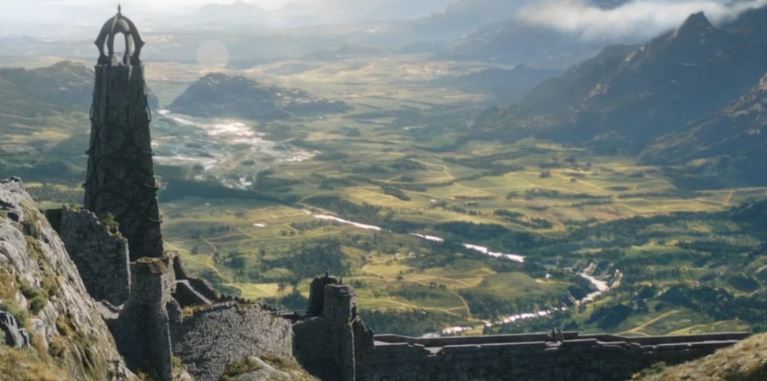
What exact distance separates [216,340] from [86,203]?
13.3m

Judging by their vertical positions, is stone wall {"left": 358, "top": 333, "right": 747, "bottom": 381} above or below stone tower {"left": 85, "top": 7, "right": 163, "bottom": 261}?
below

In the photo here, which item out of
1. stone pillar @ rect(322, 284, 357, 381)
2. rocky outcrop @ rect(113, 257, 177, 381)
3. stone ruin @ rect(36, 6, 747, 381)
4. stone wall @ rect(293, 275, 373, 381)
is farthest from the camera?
stone pillar @ rect(322, 284, 357, 381)

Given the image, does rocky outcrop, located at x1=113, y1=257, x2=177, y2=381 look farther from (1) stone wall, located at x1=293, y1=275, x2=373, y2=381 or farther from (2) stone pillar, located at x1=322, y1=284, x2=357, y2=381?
(2) stone pillar, located at x1=322, y1=284, x2=357, y2=381

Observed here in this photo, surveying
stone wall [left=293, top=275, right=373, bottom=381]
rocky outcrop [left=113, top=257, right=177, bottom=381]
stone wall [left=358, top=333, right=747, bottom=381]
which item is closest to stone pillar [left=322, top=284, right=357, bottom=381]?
stone wall [left=293, top=275, right=373, bottom=381]

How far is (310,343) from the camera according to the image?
54.0 metres

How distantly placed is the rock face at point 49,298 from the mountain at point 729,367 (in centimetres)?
2631

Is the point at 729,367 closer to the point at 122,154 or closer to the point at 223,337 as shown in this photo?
the point at 223,337

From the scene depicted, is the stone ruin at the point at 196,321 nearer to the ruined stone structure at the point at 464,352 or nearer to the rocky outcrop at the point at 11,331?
the ruined stone structure at the point at 464,352

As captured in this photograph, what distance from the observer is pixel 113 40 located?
51.7 meters

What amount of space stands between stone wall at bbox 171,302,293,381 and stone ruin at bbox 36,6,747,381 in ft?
0.16

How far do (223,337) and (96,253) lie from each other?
239 inches

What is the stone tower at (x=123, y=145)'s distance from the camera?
52656 mm

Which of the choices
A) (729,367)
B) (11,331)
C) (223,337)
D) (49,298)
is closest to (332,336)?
(223,337)

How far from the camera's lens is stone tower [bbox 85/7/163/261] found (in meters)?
52.7
